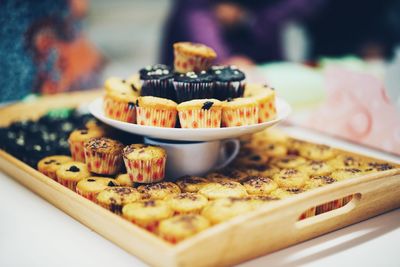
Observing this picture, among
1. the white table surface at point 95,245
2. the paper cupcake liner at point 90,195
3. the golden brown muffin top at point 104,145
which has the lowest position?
the white table surface at point 95,245

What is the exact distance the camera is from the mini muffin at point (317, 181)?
1.07 meters

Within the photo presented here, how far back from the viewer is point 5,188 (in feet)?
3.96

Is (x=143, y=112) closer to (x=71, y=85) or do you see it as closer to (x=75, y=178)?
(x=75, y=178)

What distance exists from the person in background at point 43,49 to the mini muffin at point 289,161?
113 centimetres

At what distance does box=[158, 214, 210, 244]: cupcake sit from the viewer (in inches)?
32.3

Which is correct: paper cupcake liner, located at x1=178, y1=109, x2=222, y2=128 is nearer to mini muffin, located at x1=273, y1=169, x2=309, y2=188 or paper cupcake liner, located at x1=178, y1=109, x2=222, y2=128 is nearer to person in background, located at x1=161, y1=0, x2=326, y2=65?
mini muffin, located at x1=273, y1=169, x2=309, y2=188

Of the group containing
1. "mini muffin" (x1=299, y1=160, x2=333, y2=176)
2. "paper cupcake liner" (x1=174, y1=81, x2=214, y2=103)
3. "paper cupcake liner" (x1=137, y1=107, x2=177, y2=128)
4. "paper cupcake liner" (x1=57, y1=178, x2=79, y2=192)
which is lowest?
"paper cupcake liner" (x1=57, y1=178, x2=79, y2=192)

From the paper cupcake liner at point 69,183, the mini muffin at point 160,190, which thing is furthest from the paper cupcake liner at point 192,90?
the paper cupcake liner at point 69,183

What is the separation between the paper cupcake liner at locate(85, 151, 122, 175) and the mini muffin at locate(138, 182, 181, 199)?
0.12 metres

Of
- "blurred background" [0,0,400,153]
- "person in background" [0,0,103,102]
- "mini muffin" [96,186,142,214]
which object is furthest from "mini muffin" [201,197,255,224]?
"person in background" [0,0,103,102]

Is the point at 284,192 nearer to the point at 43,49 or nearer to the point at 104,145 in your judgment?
the point at 104,145

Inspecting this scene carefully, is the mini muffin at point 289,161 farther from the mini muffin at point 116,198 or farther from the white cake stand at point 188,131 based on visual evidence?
the mini muffin at point 116,198

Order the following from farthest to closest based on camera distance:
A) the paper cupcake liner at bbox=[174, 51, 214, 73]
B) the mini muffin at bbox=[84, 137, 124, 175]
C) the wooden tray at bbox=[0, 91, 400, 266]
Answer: the paper cupcake liner at bbox=[174, 51, 214, 73], the mini muffin at bbox=[84, 137, 124, 175], the wooden tray at bbox=[0, 91, 400, 266]

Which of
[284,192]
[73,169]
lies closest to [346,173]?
[284,192]
